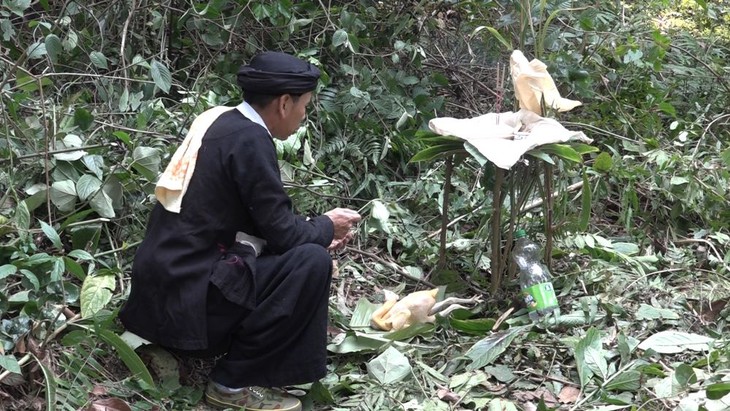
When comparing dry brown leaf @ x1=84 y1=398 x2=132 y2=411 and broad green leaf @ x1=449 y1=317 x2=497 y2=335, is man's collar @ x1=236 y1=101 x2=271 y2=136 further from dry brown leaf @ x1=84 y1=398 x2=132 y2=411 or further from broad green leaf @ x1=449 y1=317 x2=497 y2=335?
broad green leaf @ x1=449 y1=317 x2=497 y2=335

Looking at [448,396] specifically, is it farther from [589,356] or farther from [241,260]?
[241,260]

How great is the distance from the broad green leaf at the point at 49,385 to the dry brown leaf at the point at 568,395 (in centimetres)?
144

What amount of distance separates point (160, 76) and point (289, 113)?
3.86ft

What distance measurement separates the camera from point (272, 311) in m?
2.50

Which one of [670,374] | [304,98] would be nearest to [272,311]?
[304,98]

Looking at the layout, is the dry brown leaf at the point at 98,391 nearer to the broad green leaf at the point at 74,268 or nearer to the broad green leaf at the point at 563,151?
the broad green leaf at the point at 74,268

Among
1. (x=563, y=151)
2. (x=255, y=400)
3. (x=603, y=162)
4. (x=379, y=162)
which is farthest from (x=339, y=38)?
(x=255, y=400)

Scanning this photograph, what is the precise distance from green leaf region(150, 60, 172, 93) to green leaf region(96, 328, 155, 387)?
1284 mm

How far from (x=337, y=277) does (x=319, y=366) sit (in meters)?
0.80

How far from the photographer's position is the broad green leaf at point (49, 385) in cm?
234

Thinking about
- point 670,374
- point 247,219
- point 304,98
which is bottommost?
point 670,374

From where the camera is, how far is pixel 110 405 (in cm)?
242

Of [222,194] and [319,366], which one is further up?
[222,194]

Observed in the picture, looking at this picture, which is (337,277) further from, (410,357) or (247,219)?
(247,219)
